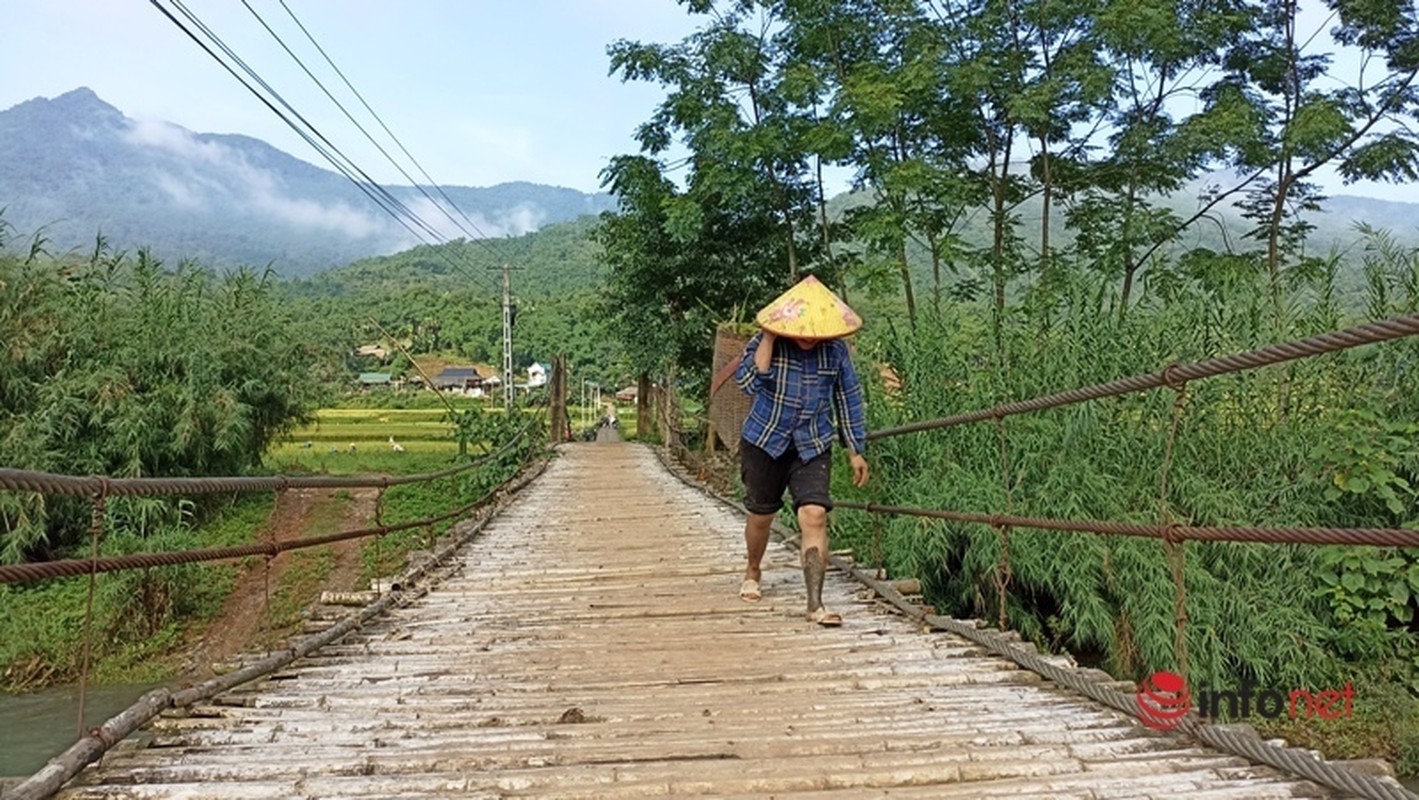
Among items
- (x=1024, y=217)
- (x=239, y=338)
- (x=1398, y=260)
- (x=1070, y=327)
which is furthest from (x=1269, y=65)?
(x=239, y=338)

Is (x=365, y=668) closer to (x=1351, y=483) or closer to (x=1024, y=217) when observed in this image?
(x=1351, y=483)

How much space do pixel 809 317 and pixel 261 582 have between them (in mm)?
11778

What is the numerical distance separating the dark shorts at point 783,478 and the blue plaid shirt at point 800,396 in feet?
0.21

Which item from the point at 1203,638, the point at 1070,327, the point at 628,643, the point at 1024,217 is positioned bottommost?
the point at 1203,638

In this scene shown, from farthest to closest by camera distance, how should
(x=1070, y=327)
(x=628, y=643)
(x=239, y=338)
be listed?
1. (x=239, y=338)
2. (x=1070, y=327)
3. (x=628, y=643)

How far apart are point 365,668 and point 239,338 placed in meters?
14.0

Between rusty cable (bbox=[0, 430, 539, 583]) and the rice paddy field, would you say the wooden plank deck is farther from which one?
the rice paddy field

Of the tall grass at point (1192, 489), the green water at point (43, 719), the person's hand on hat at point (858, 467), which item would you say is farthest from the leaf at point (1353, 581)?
the green water at point (43, 719)

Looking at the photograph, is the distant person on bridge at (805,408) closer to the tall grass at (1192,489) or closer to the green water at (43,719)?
the tall grass at (1192,489)

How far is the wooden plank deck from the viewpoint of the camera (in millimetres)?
1869

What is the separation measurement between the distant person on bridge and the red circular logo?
4.55ft

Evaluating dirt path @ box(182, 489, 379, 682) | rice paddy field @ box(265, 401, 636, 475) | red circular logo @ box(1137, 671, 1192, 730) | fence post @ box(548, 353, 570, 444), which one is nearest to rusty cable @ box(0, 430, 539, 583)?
red circular logo @ box(1137, 671, 1192, 730)

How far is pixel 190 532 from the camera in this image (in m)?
13.1

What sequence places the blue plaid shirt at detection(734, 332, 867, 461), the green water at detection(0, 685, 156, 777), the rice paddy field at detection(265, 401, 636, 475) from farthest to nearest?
the rice paddy field at detection(265, 401, 636, 475), the green water at detection(0, 685, 156, 777), the blue plaid shirt at detection(734, 332, 867, 461)
